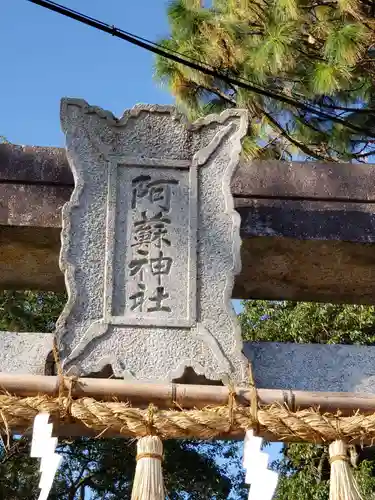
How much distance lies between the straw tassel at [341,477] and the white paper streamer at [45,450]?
0.63 metres

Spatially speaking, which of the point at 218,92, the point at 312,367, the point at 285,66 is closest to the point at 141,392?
the point at 312,367

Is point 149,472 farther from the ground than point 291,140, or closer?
closer

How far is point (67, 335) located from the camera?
7.54ft

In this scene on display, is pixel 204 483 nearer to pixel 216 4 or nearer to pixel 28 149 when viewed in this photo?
pixel 216 4

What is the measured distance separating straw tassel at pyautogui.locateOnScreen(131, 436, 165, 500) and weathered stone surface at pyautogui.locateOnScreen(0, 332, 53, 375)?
42cm

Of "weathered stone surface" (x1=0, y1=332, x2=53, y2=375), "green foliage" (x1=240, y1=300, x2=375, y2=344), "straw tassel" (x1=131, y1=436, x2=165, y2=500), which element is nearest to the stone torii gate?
"weathered stone surface" (x1=0, y1=332, x2=53, y2=375)

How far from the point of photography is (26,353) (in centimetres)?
243

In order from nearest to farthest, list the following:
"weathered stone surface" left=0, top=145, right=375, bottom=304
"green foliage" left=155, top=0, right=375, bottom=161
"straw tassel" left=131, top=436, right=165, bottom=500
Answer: "straw tassel" left=131, top=436, right=165, bottom=500 → "weathered stone surface" left=0, top=145, right=375, bottom=304 → "green foliage" left=155, top=0, right=375, bottom=161

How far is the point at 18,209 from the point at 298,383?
2.93 ft

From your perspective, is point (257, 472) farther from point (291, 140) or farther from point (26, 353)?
point (291, 140)

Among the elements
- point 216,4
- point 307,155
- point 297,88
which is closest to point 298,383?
point 297,88

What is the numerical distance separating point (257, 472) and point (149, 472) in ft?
0.82

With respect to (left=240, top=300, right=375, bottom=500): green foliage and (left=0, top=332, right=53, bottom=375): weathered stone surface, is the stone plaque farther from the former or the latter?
(left=240, top=300, right=375, bottom=500): green foliage

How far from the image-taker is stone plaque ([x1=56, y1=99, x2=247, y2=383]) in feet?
7.53
